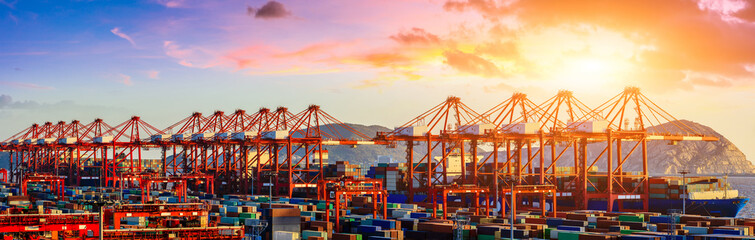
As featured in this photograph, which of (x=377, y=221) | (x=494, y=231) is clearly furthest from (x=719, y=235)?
(x=377, y=221)

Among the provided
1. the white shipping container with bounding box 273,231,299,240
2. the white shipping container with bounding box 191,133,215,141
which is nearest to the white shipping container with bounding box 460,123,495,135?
the white shipping container with bounding box 273,231,299,240

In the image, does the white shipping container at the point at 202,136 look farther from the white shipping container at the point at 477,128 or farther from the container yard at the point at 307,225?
the container yard at the point at 307,225

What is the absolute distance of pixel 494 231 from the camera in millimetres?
63219

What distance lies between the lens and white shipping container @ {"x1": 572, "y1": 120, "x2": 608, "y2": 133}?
103 m

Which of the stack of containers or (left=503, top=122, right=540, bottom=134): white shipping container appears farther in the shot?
(left=503, top=122, right=540, bottom=134): white shipping container

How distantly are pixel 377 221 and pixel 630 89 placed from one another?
53085mm

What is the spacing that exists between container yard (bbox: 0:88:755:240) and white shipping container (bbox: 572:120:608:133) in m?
0.13

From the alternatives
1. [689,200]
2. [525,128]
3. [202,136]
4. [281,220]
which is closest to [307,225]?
[281,220]

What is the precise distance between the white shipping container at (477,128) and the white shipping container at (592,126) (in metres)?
10.6

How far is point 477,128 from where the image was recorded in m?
107

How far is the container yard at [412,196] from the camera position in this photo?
58938 mm

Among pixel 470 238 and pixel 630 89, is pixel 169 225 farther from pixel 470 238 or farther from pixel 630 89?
pixel 630 89

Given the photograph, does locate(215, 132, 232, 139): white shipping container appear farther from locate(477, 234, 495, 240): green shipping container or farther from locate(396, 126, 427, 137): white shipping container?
locate(477, 234, 495, 240): green shipping container

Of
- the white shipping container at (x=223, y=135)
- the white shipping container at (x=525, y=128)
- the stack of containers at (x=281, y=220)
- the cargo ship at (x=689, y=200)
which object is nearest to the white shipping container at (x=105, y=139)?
the white shipping container at (x=223, y=135)
